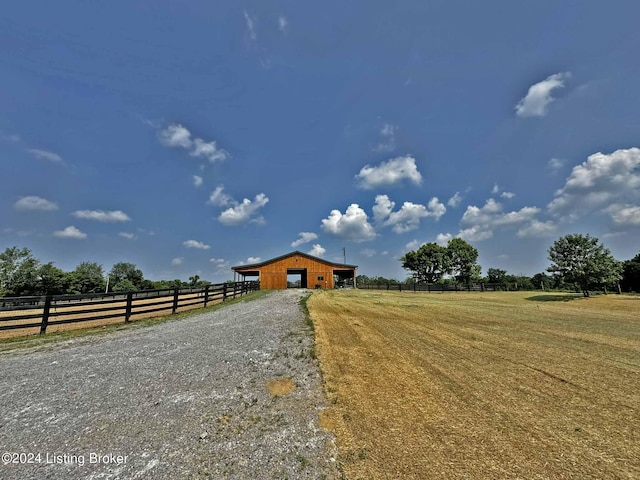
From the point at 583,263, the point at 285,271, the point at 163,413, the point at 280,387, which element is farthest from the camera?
the point at 285,271

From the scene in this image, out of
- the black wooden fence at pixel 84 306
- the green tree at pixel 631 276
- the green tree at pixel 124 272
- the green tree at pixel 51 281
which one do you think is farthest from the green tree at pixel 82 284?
the green tree at pixel 631 276

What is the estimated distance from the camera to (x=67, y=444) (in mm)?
2943

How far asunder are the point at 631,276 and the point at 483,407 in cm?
4761

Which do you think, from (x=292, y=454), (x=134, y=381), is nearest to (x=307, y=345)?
(x=134, y=381)

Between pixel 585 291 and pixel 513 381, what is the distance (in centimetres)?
2920

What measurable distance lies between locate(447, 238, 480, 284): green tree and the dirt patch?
186 feet

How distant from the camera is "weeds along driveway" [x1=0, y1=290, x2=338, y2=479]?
103 inches

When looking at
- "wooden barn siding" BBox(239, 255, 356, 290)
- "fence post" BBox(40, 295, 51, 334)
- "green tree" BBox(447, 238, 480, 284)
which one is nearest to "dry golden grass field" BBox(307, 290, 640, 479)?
"fence post" BBox(40, 295, 51, 334)

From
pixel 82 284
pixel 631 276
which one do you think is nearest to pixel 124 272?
pixel 82 284

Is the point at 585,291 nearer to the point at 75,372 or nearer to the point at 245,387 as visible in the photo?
the point at 245,387

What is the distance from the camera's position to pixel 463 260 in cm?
5419

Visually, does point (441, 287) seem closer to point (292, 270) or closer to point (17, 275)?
point (292, 270)

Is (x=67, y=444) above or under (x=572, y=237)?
under

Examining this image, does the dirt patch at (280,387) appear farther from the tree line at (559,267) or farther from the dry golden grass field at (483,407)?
the tree line at (559,267)
